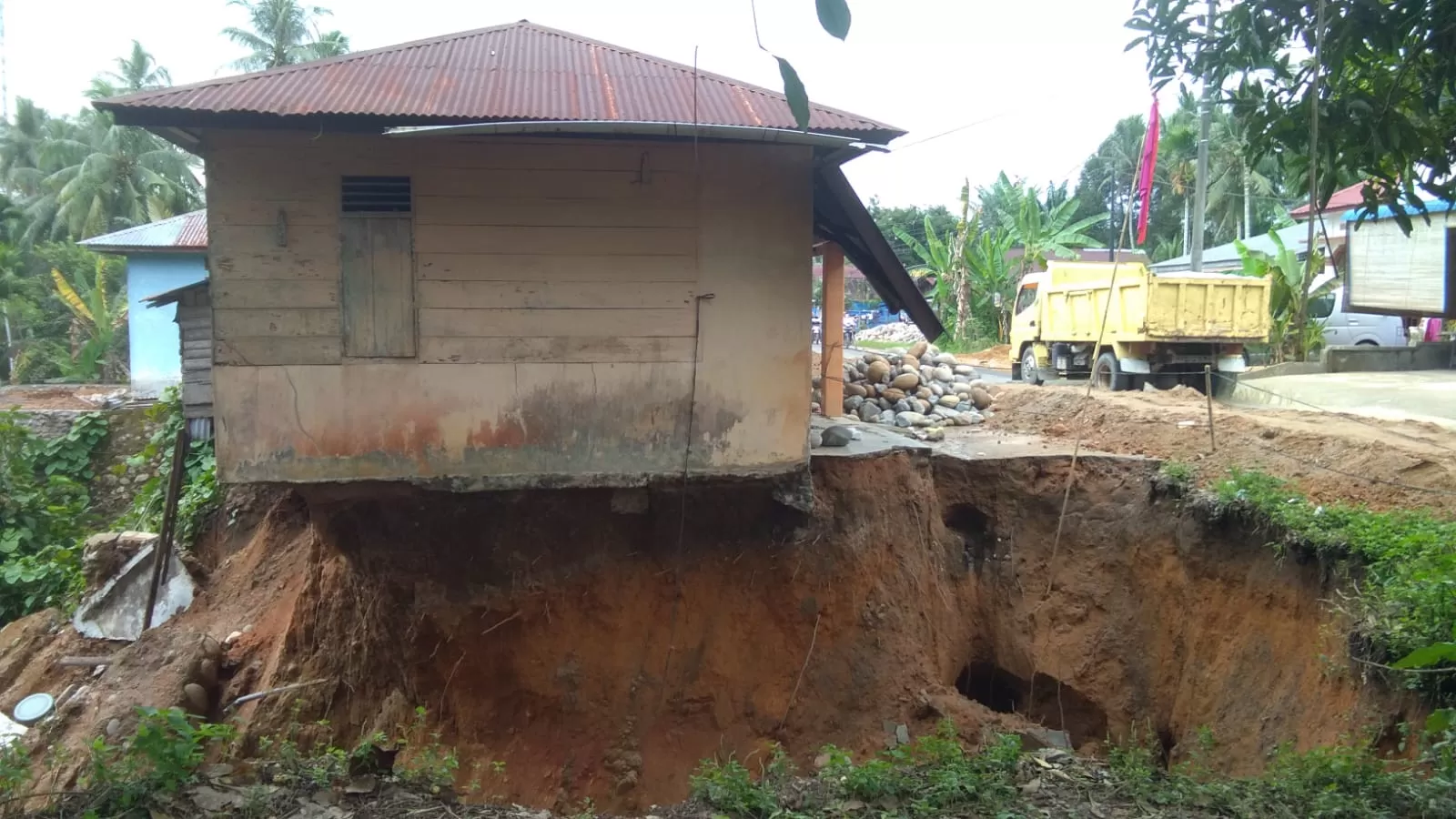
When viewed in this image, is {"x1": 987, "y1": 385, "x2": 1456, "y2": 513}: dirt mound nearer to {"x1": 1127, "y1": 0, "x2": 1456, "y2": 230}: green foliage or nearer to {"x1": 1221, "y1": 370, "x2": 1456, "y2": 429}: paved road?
{"x1": 1221, "y1": 370, "x2": 1456, "y2": 429}: paved road

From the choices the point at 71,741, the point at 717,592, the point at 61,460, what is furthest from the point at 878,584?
the point at 61,460

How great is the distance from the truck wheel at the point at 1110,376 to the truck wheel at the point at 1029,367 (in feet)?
6.54

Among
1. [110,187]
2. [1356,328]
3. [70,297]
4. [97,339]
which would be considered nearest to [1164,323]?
[1356,328]

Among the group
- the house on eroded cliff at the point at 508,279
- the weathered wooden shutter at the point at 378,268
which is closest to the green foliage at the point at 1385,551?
the house on eroded cliff at the point at 508,279

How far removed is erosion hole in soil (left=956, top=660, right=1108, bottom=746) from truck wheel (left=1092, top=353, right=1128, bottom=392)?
6.67 metres

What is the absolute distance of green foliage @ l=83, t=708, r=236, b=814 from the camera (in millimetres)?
4121

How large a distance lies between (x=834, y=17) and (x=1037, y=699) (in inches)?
338

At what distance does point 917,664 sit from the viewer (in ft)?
27.7

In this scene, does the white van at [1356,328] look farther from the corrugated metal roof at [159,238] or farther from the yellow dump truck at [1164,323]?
the corrugated metal roof at [159,238]

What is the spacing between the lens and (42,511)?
13.8 m

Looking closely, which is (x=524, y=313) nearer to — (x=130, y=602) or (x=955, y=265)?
(x=130, y=602)

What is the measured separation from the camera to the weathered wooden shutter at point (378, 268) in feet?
22.1

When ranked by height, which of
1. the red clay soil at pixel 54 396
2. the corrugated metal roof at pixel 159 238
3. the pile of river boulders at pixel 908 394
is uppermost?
the corrugated metal roof at pixel 159 238

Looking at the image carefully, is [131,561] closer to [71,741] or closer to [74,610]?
[74,610]
